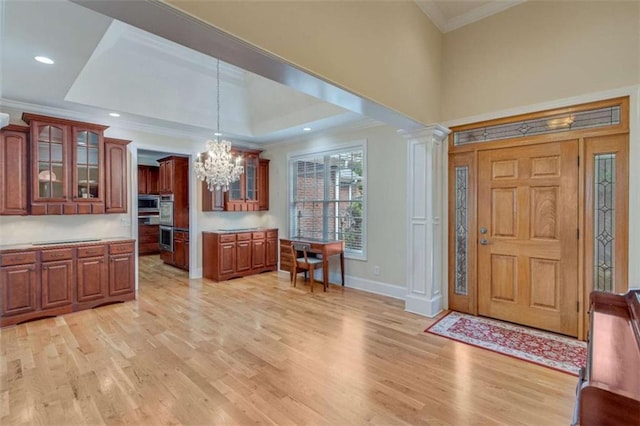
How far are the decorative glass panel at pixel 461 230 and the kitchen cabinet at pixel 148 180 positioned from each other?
27.1 ft

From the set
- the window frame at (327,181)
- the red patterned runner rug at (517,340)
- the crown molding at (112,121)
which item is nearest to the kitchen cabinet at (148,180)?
the crown molding at (112,121)

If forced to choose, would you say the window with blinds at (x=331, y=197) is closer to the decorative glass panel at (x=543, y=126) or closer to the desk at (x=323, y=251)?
the desk at (x=323, y=251)

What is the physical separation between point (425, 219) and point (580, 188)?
1602 mm

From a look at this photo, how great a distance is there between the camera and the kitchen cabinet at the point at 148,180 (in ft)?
29.2

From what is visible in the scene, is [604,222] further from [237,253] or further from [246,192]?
[246,192]

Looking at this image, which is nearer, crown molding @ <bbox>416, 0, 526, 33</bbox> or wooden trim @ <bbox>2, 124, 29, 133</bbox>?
crown molding @ <bbox>416, 0, 526, 33</bbox>

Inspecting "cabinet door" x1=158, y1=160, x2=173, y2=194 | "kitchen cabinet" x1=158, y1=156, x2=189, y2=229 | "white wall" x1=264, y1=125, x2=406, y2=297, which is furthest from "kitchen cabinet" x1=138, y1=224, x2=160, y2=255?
"white wall" x1=264, y1=125, x2=406, y2=297

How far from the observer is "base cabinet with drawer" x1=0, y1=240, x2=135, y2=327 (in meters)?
3.67

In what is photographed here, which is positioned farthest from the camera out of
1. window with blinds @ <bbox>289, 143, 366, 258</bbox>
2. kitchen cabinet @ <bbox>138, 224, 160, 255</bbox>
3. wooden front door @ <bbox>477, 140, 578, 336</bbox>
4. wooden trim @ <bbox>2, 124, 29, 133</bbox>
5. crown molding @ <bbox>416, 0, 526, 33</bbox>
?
kitchen cabinet @ <bbox>138, 224, 160, 255</bbox>

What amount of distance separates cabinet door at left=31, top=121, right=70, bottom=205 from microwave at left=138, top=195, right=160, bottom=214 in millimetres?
4917

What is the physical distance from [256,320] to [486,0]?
15.5 ft

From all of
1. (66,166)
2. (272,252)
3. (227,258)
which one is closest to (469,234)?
(272,252)

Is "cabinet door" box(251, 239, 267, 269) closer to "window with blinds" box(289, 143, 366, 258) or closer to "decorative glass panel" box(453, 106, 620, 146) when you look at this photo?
"window with blinds" box(289, 143, 366, 258)

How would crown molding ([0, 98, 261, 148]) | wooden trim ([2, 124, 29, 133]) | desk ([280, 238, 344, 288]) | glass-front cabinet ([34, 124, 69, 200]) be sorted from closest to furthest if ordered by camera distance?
wooden trim ([2, 124, 29, 133])
glass-front cabinet ([34, 124, 69, 200])
crown molding ([0, 98, 261, 148])
desk ([280, 238, 344, 288])
